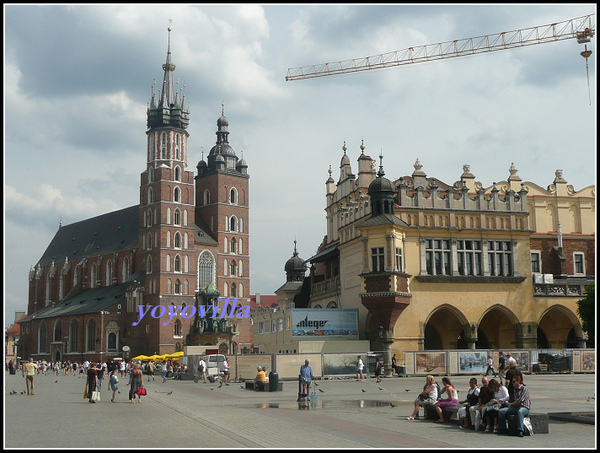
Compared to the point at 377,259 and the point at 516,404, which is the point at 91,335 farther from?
the point at 516,404

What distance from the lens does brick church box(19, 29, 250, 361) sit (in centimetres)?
9800

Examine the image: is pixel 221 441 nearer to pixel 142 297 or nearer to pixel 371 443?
pixel 371 443

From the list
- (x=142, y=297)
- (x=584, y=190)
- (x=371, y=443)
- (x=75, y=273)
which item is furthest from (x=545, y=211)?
(x=75, y=273)

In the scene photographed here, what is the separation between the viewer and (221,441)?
13.8 m

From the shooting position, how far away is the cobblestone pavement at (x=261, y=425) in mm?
13578

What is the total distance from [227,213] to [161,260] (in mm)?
15056

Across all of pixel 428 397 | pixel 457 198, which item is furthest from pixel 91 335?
pixel 428 397

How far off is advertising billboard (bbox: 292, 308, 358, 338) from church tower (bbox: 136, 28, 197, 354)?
50.4 metres

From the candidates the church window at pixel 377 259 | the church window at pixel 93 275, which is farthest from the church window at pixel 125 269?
the church window at pixel 377 259

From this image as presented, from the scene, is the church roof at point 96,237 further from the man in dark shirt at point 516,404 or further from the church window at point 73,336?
the man in dark shirt at point 516,404

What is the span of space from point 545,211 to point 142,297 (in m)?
60.9

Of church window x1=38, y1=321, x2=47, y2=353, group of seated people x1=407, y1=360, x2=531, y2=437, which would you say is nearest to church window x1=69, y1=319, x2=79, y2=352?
church window x1=38, y1=321, x2=47, y2=353

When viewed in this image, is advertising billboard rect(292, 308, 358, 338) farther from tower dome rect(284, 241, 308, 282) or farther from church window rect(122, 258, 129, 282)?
church window rect(122, 258, 129, 282)

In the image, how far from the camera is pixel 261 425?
16594 mm
